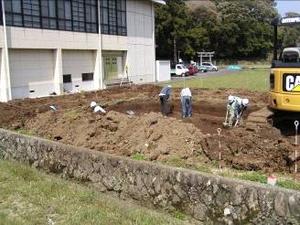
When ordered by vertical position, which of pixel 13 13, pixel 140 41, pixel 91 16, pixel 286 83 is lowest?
pixel 286 83

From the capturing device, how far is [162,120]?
11180mm

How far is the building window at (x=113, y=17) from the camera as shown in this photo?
112ft

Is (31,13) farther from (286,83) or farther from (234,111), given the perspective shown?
(286,83)

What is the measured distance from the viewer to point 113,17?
35312 millimetres

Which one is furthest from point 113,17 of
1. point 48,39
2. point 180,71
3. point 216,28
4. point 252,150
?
point 216,28

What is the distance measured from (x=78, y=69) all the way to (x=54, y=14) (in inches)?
178

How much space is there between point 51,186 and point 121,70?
96.4 feet

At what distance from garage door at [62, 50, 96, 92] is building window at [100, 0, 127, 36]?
8.73ft

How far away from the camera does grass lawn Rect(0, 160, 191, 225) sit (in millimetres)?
6562

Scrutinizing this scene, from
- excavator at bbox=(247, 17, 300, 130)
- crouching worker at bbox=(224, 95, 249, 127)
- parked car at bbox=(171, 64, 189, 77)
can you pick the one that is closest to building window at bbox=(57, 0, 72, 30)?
crouching worker at bbox=(224, 95, 249, 127)

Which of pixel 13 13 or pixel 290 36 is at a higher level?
pixel 13 13

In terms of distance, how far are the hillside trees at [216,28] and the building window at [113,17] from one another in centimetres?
2878

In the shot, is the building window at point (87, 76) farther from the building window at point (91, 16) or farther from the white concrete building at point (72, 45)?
the building window at point (91, 16)

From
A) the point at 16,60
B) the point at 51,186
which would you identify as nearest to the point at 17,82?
the point at 16,60
